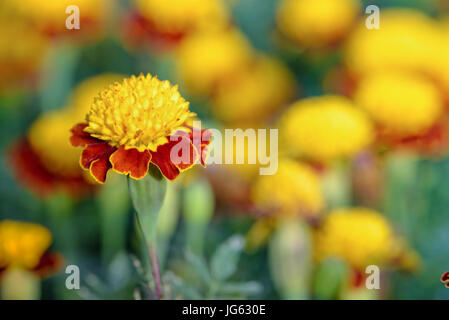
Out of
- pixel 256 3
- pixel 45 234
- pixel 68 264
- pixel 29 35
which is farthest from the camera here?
pixel 256 3

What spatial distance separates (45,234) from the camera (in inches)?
19.3

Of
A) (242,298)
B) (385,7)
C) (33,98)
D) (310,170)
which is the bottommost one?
(242,298)

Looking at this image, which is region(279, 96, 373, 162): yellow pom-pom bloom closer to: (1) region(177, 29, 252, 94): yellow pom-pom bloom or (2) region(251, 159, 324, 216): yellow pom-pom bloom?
(2) region(251, 159, 324, 216): yellow pom-pom bloom

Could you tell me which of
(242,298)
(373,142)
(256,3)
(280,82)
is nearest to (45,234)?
(242,298)

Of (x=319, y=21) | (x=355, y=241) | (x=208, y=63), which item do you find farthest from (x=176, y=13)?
(x=355, y=241)

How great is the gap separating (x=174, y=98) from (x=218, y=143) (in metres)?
0.28

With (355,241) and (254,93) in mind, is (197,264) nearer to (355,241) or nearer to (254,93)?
(355,241)

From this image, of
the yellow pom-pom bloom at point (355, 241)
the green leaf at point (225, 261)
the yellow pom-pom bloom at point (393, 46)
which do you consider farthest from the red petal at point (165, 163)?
the yellow pom-pom bloom at point (393, 46)

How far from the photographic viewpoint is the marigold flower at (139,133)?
1.17 ft

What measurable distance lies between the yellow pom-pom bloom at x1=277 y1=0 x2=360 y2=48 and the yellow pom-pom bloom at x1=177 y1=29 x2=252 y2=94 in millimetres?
99

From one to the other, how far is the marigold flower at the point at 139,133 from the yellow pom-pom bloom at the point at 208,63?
43cm

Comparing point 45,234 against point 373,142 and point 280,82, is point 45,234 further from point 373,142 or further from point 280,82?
point 280,82

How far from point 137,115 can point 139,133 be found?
0.5 inches

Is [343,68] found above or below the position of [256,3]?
below
